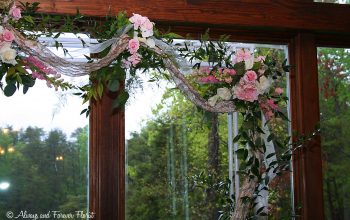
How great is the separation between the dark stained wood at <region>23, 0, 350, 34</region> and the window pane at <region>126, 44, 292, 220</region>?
0.75 feet

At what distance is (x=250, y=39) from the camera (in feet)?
9.36

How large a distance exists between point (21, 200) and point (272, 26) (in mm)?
1816

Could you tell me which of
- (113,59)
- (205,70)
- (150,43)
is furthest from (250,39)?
(113,59)

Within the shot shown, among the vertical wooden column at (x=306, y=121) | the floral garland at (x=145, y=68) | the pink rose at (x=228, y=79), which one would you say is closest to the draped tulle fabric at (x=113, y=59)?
the floral garland at (x=145, y=68)

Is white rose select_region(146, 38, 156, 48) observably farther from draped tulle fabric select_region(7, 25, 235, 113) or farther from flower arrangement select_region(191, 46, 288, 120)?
flower arrangement select_region(191, 46, 288, 120)

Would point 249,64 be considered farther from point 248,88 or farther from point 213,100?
point 213,100

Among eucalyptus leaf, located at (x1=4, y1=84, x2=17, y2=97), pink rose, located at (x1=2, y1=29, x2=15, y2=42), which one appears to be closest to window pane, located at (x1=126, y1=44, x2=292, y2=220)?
eucalyptus leaf, located at (x1=4, y1=84, x2=17, y2=97)

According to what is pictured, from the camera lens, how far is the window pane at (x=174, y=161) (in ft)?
8.63

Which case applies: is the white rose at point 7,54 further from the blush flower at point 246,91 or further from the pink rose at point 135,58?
the blush flower at point 246,91

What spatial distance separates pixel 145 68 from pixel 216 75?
1.28 ft

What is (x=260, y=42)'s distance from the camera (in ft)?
9.46

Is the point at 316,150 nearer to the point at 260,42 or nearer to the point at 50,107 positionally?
the point at 260,42

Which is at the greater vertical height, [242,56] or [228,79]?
[242,56]

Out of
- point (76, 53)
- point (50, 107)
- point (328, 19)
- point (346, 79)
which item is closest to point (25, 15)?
point (76, 53)
